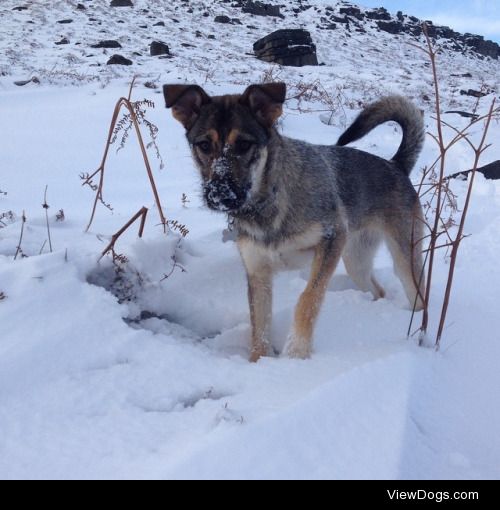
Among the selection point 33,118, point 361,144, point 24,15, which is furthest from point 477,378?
point 24,15

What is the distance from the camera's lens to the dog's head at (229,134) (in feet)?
9.59

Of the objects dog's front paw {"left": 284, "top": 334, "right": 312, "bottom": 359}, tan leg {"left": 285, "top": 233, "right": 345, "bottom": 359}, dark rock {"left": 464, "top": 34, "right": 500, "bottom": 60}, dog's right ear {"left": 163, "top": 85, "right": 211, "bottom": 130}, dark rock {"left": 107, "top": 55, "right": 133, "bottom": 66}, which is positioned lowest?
dark rock {"left": 464, "top": 34, "right": 500, "bottom": 60}

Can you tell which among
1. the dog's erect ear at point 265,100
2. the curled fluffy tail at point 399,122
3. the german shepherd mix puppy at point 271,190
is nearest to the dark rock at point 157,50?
the curled fluffy tail at point 399,122

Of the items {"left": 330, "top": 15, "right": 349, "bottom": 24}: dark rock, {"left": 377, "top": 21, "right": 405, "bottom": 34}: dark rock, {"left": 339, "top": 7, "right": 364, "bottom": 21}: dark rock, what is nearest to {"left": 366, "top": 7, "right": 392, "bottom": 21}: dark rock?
{"left": 339, "top": 7, "right": 364, "bottom": 21}: dark rock

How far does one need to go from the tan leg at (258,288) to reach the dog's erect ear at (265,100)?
0.82m

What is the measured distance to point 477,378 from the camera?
8.10ft

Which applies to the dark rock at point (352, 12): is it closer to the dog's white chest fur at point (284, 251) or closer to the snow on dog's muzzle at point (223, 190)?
the dog's white chest fur at point (284, 251)

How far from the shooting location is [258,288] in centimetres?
348

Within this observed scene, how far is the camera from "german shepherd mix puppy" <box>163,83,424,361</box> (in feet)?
9.93

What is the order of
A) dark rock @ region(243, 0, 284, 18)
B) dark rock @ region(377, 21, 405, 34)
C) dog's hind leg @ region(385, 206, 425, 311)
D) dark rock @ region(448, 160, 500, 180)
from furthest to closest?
dark rock @ region(377, 21, 405, 34), dark rock @ region(243, 0, 284, 18), dark rock @ region(448, 160, 500, 180), dog's hind leg @ region(385, 206, 425, 311)

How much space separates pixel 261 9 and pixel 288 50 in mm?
14007

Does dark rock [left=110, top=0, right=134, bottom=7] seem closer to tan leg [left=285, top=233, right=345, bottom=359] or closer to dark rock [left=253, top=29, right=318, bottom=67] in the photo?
dark rock [left=253, top=29, right=318, bottom=67]

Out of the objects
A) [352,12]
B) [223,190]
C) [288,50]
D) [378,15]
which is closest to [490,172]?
[223,190]
